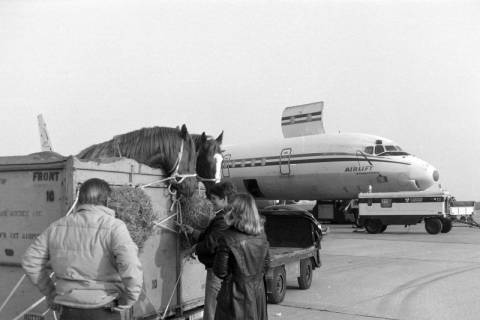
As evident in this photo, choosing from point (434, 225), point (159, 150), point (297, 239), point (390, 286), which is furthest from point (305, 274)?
point (434, 225)

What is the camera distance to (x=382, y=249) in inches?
562

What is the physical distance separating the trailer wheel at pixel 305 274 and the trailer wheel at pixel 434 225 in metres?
12.2

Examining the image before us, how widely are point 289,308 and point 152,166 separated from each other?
3.45 m

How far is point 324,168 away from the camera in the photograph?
21.0 m

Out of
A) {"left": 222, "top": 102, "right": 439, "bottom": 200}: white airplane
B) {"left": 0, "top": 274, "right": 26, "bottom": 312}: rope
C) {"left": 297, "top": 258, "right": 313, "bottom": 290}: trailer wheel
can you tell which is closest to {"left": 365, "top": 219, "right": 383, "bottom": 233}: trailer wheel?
{"left": 222, "top": 102, "right": 439, "bottom": 200}: white airplane

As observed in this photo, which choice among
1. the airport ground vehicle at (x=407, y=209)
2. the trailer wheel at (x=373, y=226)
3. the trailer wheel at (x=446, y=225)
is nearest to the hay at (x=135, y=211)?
the airport ground vehicle at (x=407, y=209)

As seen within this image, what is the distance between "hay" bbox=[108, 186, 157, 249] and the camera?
12.1 ft

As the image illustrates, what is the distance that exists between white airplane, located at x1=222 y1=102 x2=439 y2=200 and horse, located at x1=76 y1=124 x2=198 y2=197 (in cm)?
1635

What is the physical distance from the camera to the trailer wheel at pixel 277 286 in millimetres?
6949

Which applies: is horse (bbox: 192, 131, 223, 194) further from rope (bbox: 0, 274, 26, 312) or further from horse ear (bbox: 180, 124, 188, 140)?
rope (bbox: 0, 274, 26, 312)

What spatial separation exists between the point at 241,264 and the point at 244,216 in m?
0.36

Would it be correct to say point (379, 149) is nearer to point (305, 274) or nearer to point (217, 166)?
point (305, 274)

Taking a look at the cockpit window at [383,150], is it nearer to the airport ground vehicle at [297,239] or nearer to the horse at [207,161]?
the airport ground vehicle at [297,239]

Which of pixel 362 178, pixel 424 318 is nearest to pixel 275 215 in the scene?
pixel 424 318
